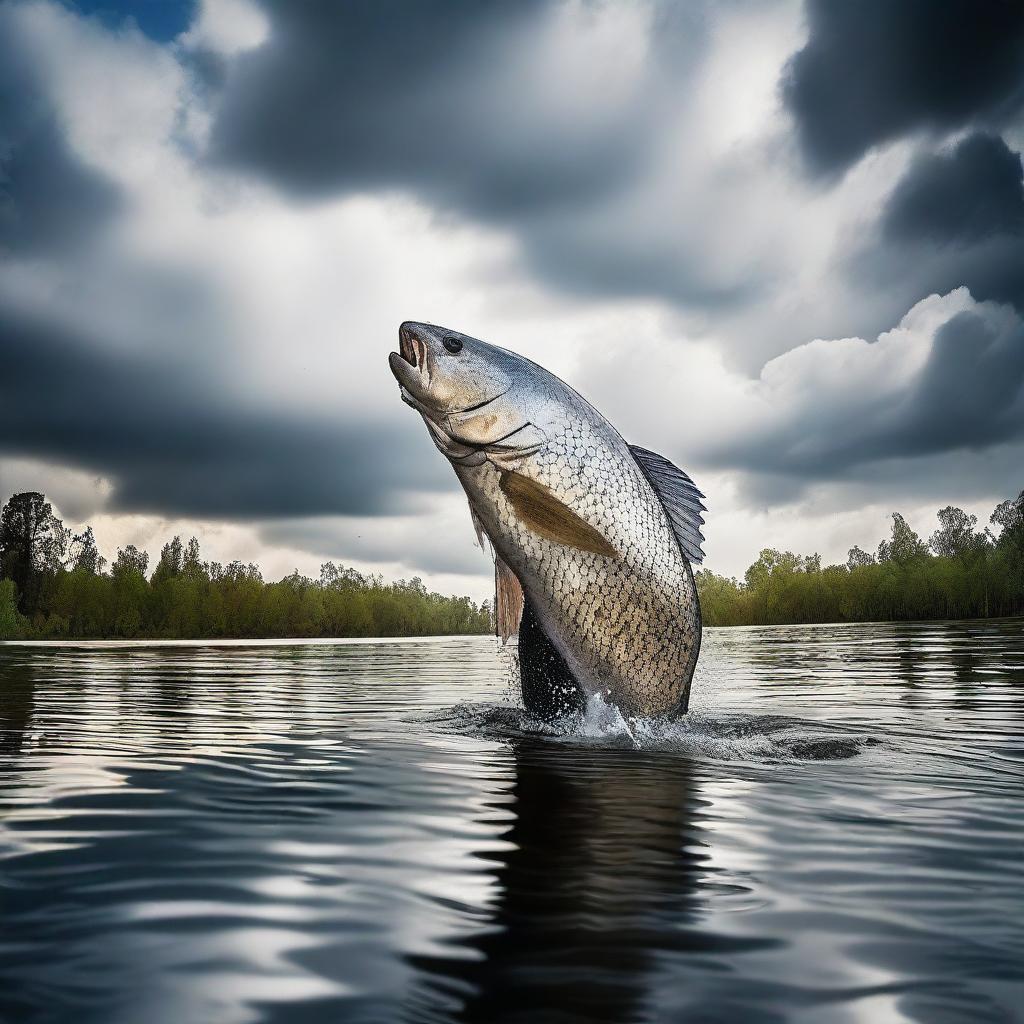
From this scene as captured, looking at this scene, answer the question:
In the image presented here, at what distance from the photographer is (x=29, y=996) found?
1742mm

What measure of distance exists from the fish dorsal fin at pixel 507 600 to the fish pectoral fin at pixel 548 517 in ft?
2.01

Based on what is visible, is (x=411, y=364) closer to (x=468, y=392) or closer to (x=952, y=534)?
(x=468, y=392)

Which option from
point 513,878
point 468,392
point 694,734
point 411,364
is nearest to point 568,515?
point 468,392

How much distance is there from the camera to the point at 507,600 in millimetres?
6414

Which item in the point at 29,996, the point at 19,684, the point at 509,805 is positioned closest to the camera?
the point at 29,996

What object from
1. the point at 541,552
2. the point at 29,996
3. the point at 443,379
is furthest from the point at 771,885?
the point at 443,379

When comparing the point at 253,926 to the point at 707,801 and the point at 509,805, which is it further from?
the point at 707,801

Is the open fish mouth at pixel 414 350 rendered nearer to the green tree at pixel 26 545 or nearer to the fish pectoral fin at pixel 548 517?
the fish pectoral fin at pixel 548 517

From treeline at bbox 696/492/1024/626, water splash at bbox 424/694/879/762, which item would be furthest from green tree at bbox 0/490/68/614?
water splash at bbox 424/694/879/762

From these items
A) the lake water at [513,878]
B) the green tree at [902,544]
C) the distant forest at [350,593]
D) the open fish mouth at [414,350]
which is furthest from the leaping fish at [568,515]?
the green tree at [902,544]

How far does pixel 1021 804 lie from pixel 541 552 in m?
2.99

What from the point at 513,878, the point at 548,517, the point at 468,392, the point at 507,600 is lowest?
the point at 513,878

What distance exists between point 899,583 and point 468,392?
93.9 metres

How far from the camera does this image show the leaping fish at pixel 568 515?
5715 millimetres
